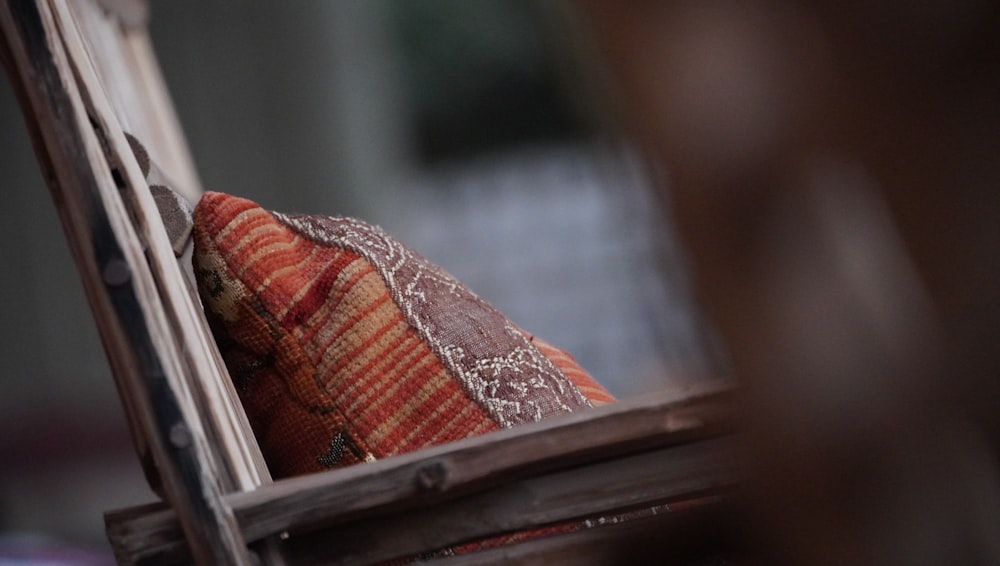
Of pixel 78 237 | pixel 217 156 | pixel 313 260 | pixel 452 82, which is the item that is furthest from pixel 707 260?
pixel 452 82

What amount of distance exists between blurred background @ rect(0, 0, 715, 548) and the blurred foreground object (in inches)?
121

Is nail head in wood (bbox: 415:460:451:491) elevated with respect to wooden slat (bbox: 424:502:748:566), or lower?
elevated

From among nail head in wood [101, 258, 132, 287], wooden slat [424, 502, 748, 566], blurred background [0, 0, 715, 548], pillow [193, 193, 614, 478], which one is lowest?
wooden slat [424, 502, 748, 566]

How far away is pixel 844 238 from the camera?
11.8 inches

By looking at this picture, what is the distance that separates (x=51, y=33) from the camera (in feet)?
2.25

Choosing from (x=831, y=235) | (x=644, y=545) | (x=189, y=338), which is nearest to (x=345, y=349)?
(x=189, y=338)

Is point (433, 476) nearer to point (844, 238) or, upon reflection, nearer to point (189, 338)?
point (189, 338)

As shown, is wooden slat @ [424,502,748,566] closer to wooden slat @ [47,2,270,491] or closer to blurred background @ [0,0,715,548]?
wooden slat @ [47,2,270,491]

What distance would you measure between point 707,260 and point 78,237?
50 cm

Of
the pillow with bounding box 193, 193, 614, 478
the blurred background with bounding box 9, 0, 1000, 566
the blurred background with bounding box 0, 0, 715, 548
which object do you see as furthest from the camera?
the blurred background with bounding box 0, 0, 715, 548

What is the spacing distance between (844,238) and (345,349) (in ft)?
1.91

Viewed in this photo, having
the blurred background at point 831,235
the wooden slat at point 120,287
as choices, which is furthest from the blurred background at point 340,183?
the blurred background at point 831,235

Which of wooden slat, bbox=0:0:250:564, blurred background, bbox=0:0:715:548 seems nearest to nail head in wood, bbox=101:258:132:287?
wooden slat, bbox=0:0:250:564

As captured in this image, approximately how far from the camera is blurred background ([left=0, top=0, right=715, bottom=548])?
360 centimetres
